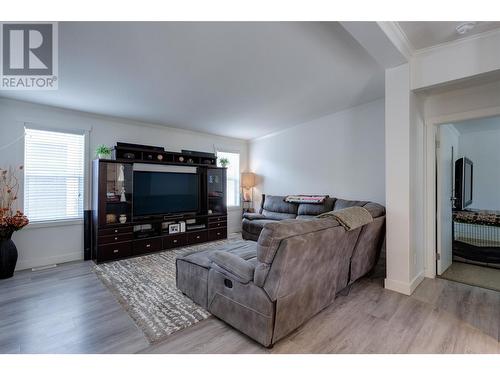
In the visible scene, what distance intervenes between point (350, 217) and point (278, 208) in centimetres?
298

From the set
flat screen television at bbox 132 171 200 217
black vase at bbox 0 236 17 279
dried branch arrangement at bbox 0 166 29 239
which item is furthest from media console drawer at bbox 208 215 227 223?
black vase at bbox 0 236 17 279

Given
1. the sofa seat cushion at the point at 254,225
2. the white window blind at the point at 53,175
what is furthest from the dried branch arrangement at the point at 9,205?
the sofa seat cushion at the point at 254,225

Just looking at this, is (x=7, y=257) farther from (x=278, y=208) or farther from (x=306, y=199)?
(x=306, y=199)

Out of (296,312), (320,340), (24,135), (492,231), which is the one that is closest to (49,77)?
(24,135)

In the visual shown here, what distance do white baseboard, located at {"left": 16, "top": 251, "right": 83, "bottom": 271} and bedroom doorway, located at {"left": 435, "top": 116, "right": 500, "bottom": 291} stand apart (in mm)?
5313

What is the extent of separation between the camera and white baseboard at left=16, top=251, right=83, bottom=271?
3.38 meters

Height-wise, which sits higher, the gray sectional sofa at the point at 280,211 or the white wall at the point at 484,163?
the white wall at the point at 484,163

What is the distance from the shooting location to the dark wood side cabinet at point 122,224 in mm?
3668

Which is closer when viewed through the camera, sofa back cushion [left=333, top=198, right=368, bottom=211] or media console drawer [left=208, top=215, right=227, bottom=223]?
sofa back cushion [left=333, top=198, right=368, bottom=211]

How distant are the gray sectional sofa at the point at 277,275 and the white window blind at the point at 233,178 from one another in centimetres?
359

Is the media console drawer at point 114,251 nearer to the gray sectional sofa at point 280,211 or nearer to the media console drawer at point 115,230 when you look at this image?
the media console drawer at point 115,230

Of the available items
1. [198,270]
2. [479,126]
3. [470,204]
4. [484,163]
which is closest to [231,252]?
[198,270]

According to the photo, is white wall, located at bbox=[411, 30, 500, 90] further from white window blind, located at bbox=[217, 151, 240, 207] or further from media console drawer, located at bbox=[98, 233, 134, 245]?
media console drawer, located at bbox=[98, 233, 134, 245]

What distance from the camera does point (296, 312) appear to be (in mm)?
1762
